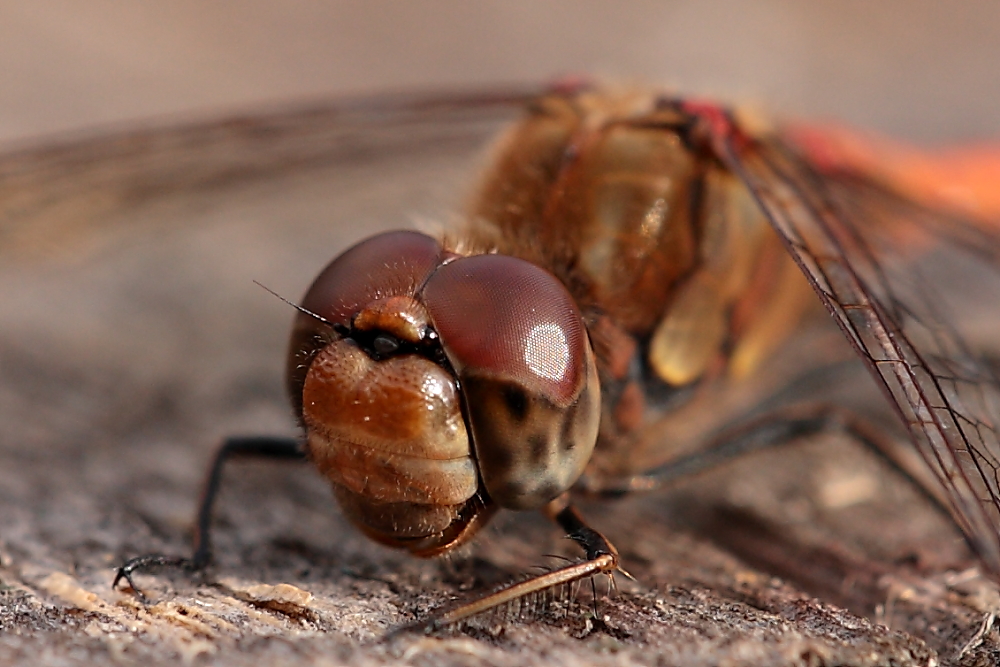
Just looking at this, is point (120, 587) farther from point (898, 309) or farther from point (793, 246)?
point (898, 309)

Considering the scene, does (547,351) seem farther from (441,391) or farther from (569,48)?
(569,48)

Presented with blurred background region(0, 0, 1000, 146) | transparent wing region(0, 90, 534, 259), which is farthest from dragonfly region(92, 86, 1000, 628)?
blurred background region(0, 0, 1000, 146)

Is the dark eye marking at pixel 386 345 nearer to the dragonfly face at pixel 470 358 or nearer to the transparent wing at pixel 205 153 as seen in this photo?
the dragonfly face at pixel 470 358

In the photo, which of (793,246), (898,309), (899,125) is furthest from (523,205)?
(899,125)

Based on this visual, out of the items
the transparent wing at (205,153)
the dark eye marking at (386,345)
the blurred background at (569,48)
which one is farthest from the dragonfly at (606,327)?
the blurred background at (569,48)

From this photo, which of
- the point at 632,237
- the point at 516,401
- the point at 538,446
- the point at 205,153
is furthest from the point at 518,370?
the point at 205,153

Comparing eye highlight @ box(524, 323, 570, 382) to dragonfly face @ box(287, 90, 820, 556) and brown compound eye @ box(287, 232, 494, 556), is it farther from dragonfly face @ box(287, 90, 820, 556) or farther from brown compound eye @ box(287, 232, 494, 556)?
brown compound eye @ box(287, 232, 494, 556)
